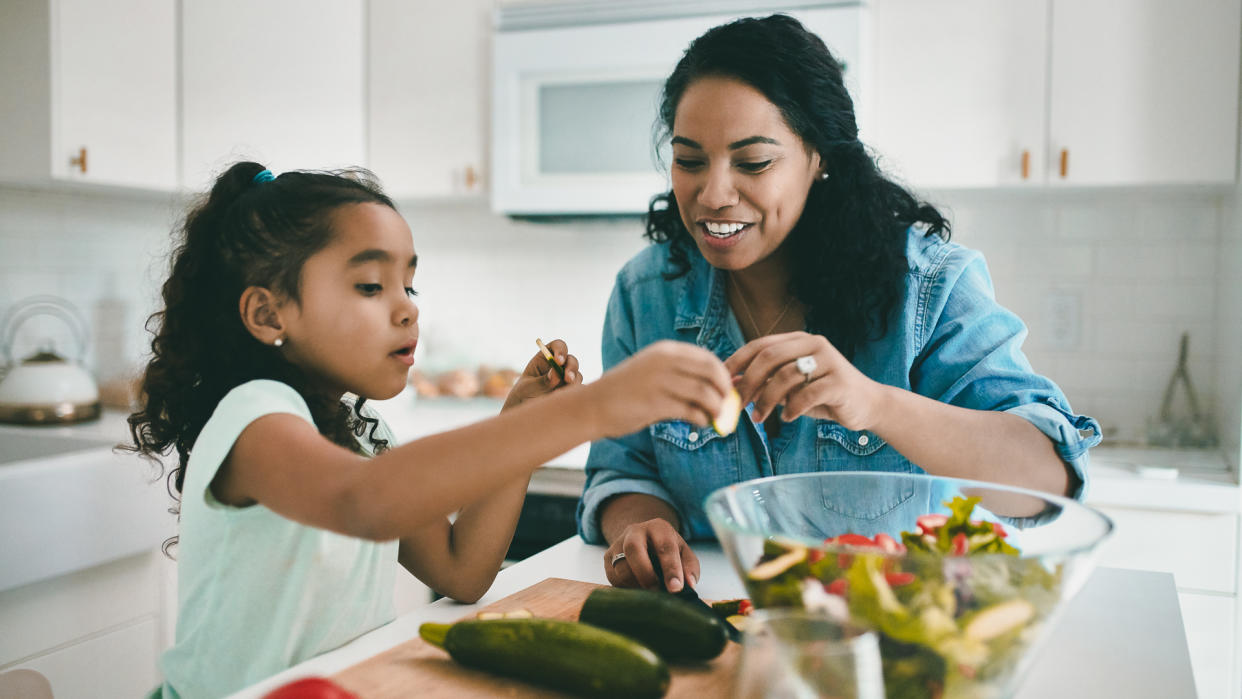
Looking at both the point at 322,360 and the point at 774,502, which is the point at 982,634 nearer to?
the point at 774,502

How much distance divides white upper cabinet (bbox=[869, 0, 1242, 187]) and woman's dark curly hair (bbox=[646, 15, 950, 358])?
94 centimetres

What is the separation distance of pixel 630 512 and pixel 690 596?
1.12ft

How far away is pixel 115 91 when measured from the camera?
236cm

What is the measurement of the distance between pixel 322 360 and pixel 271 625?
0.29 m

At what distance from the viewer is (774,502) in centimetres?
89

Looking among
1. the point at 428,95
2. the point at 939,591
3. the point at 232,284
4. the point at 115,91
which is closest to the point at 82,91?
the point at 115,91

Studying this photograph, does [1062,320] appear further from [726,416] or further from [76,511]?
[76,511]

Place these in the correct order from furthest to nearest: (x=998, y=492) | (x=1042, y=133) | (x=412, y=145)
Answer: (x=412, y=145) < (x=1042, y=133) < (x=998, y=492)

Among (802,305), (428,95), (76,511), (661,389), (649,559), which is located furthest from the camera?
(428,95)

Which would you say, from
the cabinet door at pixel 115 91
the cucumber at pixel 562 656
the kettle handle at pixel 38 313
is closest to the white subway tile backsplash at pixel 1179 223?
the cucumber at pixel 562 656

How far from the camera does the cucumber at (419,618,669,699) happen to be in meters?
0.72

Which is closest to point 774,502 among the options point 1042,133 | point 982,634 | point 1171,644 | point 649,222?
point 982,634

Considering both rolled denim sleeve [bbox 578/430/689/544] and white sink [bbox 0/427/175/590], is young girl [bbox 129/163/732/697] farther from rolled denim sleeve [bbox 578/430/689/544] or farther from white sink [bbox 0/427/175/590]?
white sink [bbox 0/427/175/590]

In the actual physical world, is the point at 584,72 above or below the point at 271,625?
above
